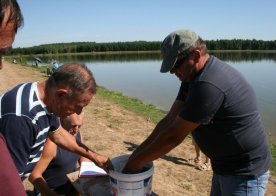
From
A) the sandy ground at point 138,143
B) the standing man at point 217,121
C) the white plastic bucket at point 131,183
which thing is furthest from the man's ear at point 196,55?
the sandy ground at point 138,143

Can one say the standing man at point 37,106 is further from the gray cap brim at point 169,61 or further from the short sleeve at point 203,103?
the short sleeve at point 203,103

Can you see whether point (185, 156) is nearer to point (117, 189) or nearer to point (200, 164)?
point (200, 164)

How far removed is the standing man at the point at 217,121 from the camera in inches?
98.1

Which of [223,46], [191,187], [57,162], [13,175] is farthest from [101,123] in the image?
[223,46]

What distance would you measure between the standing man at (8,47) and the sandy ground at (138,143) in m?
4.55

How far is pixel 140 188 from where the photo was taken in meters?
2.59

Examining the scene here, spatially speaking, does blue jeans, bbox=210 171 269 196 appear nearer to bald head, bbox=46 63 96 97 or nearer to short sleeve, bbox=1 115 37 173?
bald head, bbox=46 63 96 97

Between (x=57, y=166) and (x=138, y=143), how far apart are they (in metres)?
4.86

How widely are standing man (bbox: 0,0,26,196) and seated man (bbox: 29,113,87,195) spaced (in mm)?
2207

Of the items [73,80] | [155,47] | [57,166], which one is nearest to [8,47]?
[73,80]

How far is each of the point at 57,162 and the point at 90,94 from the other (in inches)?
53.0

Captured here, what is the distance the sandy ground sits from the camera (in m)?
5.99

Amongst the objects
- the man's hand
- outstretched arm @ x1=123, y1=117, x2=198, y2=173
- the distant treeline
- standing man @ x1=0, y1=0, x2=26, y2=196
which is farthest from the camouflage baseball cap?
the distant treeline

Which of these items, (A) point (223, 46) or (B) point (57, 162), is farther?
(A) point (223, 46)
